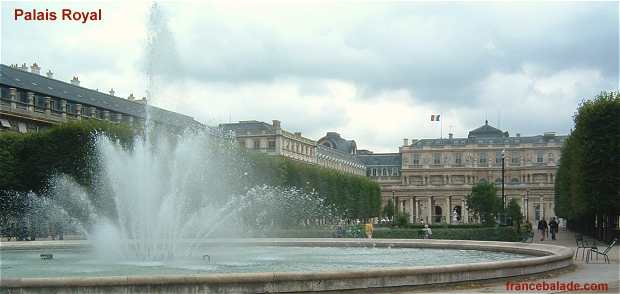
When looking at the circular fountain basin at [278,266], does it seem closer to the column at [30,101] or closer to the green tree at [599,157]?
the green tree at [599,157]

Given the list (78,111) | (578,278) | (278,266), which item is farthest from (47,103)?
(578,278)

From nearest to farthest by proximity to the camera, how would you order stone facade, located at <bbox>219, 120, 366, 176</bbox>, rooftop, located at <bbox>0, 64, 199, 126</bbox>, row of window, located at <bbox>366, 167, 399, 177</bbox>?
rooftop, located at <bbox>0, 64, 199, 126</bbox>
stone facade, located at <bbox>219, 120, 366, 176</bbox>
row of window, located at <bbox>366, 167, 399, 177</bbox>

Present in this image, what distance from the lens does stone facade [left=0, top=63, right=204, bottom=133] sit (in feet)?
221

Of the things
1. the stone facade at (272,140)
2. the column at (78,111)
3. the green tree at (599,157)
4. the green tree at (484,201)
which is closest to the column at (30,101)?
the column at (78,111)

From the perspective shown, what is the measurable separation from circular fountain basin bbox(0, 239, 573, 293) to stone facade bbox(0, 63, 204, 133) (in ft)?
99.7

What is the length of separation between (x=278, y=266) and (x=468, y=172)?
140m

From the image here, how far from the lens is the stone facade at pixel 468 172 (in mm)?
149500

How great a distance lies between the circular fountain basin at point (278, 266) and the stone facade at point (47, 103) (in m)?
30.4

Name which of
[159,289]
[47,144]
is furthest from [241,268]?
[47,144]

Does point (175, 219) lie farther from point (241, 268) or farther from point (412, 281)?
point (412, 281)

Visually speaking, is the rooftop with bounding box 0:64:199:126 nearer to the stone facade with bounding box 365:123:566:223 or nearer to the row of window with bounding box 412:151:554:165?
the stone facade with bounding box 365:123:566:223

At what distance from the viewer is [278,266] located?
914 inches

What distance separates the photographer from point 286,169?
77.6 meters

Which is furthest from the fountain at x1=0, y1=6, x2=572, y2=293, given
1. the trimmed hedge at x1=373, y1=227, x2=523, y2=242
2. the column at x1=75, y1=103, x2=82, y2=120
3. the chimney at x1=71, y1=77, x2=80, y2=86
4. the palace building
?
the palace building
